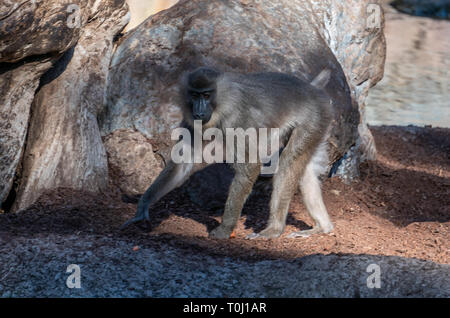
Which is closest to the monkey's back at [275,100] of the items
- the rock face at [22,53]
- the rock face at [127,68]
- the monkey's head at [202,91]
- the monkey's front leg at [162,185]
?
the monkey's head at [202,91]

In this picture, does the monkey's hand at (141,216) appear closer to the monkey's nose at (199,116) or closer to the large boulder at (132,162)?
the monkey's nose at (199,116)

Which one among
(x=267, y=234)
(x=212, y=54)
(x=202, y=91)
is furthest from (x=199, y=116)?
(x=212, y=54)

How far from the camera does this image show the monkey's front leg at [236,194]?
4.98 meters

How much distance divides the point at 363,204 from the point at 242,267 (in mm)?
2929

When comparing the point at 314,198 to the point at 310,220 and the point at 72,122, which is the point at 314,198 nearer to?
the point at 310,220

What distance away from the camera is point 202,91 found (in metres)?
4.61

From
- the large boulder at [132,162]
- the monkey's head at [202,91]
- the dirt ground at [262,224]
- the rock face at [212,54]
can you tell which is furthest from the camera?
the rock face at [212,54]

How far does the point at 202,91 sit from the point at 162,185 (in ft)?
2.79

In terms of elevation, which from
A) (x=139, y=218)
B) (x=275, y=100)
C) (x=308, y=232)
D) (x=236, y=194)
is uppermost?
(x=275, y=100)

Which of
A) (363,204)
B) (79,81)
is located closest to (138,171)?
(79,81)

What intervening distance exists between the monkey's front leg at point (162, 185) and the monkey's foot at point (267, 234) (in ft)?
2.41

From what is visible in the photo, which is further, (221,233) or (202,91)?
(221,233)

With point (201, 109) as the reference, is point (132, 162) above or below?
below
